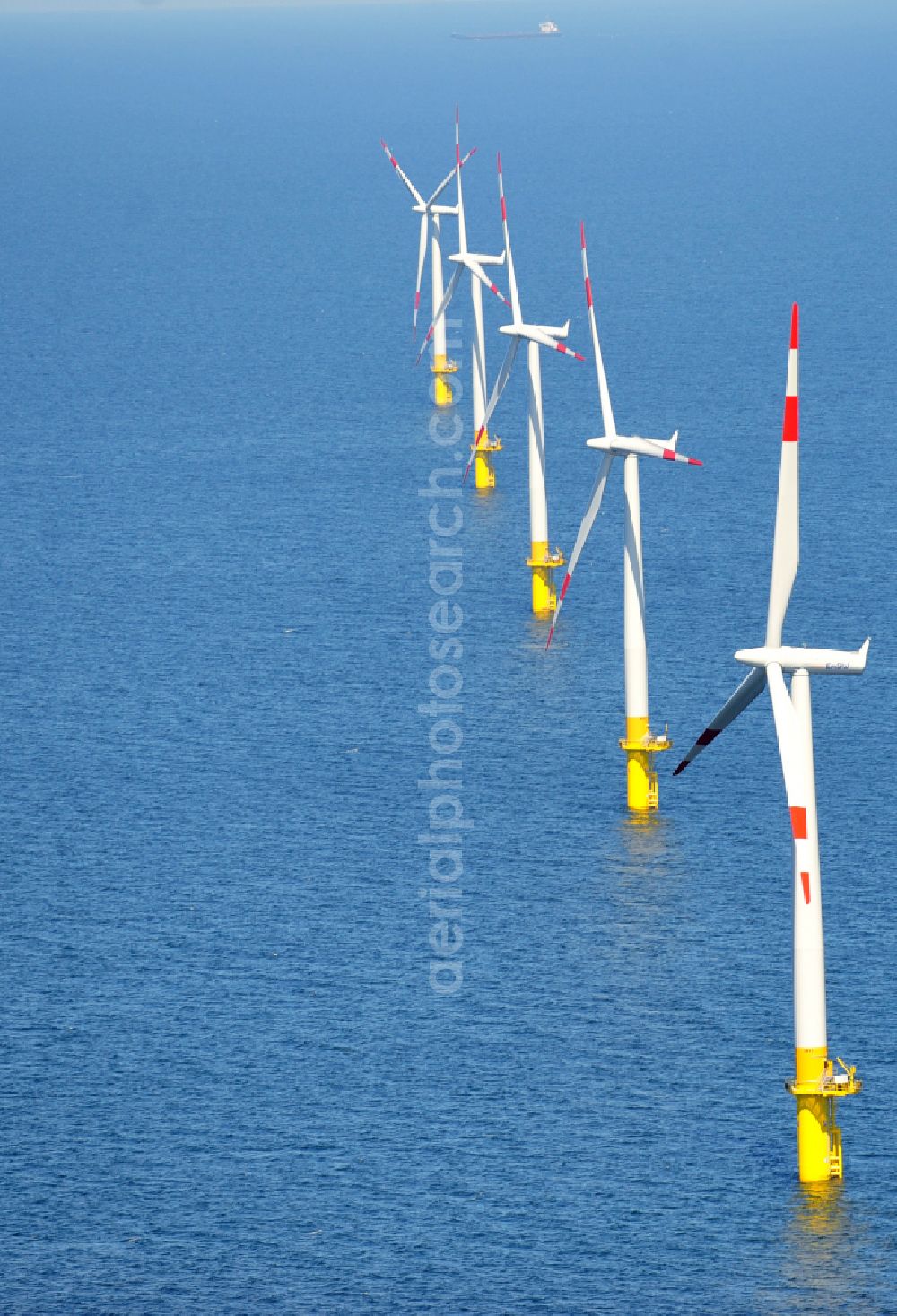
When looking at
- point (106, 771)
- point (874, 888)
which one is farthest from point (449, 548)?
point (874, 888)

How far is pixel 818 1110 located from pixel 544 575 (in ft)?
184

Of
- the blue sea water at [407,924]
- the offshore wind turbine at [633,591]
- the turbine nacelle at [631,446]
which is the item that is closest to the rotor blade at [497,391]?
the blue sea water at [407,924]

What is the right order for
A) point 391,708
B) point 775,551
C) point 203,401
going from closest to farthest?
point 775,551, point 391,708, point 203,401

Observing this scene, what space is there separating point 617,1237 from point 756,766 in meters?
37.3

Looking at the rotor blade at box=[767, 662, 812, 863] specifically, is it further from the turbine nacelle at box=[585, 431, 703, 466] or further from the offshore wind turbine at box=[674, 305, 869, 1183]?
the turbine nacelle at box=[585, 431, 703, 466]

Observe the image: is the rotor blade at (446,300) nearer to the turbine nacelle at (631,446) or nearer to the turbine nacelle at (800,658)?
the turbine nacelle at (631,446)

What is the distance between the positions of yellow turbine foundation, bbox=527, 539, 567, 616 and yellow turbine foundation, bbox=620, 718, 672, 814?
72.7 ft

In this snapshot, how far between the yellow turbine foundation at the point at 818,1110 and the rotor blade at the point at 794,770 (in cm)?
507

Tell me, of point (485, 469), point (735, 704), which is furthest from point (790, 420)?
point (485, 469)

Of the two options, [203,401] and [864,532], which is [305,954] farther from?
[203,401]

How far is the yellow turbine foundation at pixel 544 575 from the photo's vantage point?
12125cm

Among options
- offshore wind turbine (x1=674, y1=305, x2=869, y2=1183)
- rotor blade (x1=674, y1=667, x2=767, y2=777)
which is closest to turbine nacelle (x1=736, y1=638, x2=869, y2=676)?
offshore wind turbine (x1=674, y1=305, x2=869, y2=1183)

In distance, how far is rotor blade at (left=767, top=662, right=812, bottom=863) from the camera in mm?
66375

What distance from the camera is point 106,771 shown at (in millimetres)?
105875
